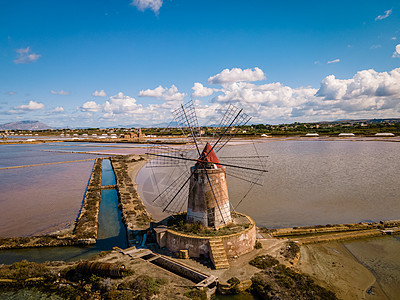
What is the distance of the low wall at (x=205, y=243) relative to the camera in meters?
10.5

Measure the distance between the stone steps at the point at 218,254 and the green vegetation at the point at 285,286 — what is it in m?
1.24

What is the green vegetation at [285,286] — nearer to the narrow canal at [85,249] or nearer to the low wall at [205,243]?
the low wall at [205,243]

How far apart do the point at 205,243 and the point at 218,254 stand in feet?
2.21

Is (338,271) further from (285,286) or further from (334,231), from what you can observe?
(334,231)

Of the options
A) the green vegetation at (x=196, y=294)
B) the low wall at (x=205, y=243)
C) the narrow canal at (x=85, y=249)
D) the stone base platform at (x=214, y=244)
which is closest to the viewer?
the green vegetation at (x=196, y=294)

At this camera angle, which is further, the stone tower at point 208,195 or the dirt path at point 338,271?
the stone tower at point 208,195

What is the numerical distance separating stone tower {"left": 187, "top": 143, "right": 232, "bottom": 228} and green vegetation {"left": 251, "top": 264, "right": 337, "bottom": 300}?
9.46 feet

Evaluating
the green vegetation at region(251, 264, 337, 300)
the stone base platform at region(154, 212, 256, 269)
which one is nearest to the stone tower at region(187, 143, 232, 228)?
the stone base platform at region(154, 212, 256, 269)

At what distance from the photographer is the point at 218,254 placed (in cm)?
1021

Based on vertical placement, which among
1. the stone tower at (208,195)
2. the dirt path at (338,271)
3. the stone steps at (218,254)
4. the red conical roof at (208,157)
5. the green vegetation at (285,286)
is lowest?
the dirt path at (338,271)

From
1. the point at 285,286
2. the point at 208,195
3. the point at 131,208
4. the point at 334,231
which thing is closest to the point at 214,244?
the point at 208,195

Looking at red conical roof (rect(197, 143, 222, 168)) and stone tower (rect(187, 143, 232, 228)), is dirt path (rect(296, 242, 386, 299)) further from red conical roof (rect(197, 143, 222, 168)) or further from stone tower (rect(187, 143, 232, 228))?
red conical roof (rect(197, 143, 222, 168))

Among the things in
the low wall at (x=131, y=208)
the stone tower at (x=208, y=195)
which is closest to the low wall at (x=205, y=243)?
the stone tower at (x=208, y=195)

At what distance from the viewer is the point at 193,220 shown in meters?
11.5
